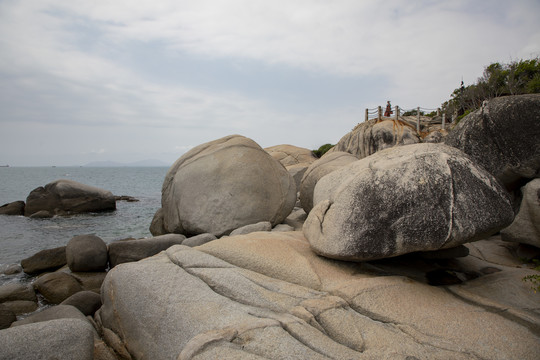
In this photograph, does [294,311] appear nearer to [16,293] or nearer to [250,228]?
[250,228]

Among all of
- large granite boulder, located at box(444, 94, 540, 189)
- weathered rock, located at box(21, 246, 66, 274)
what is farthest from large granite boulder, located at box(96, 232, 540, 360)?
weathered rock, located at box(21, 246, 66, 274)

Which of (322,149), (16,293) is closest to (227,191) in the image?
(16,293)

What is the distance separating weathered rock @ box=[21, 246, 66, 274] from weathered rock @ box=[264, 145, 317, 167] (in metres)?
17.2

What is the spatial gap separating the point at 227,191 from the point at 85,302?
13.8 ft

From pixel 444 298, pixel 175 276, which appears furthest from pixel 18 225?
pixel 444 298

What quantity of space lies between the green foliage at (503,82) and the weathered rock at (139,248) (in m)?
22.0

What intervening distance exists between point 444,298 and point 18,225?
1931 cm

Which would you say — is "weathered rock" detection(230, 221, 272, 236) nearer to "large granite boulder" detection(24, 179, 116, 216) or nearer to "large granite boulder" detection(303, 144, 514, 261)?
"large granite boulder" detection(303, 144, 514, 261)

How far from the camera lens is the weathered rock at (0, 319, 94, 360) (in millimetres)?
3691

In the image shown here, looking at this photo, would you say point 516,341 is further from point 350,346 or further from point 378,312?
point 350,346

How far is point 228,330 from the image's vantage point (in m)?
3.51

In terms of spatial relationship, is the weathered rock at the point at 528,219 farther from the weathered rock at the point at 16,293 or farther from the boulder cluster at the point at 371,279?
the weathered rock at the point at 16,293

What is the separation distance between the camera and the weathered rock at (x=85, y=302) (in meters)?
6.56

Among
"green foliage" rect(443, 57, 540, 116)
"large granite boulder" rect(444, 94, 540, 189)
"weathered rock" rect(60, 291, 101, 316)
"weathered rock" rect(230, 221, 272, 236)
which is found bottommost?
"weathered rock" rect(60, 291, 101, 316)
